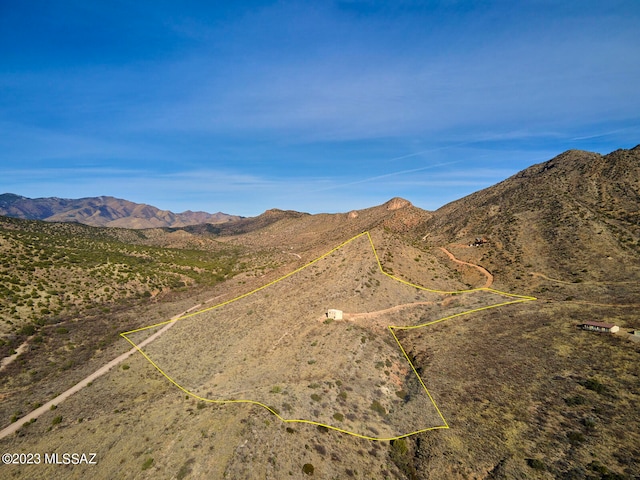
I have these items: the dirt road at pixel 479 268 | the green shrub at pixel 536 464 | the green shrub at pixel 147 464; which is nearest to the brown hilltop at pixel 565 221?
the dirt road at pixel 479 268

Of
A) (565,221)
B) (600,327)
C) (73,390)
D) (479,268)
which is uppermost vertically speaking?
(565,221)

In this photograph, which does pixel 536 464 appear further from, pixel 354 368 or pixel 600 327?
pixel 600 327

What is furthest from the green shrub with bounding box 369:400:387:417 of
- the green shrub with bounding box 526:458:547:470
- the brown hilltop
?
the brown hilltop

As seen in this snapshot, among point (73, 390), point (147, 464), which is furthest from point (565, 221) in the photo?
point (73, 390)

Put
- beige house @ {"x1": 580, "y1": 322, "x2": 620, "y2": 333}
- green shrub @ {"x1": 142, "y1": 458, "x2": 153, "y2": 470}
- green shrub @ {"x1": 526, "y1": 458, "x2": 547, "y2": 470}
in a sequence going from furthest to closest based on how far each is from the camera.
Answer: beige house @ {"x1": 580, "y1": 322, "x2": 620, "y2": 333} < green shrub @ {"x1": 526, "y1": 458, "x2": 547, "y2": 470} < green shrub @ {"x1": 142, "y1": 458, "x2": 153, "y2": 470}

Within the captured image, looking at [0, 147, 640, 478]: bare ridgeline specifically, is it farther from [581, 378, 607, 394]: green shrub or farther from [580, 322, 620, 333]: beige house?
[580, 322, 620, 333]: beige house

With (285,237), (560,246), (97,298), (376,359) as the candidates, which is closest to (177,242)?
(285,237)

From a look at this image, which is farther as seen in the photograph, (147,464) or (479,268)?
(479,268)

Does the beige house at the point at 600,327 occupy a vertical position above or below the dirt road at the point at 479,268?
below

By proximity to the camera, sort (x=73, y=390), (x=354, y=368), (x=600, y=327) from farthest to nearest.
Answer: (x=600, y=327) → (x=354, y=368) → (x=73, y=390)

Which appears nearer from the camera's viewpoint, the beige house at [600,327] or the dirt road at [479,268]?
the beige house at [600,327]

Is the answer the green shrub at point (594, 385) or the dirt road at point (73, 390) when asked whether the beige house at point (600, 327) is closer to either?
the green shrub at point (594, 385)
